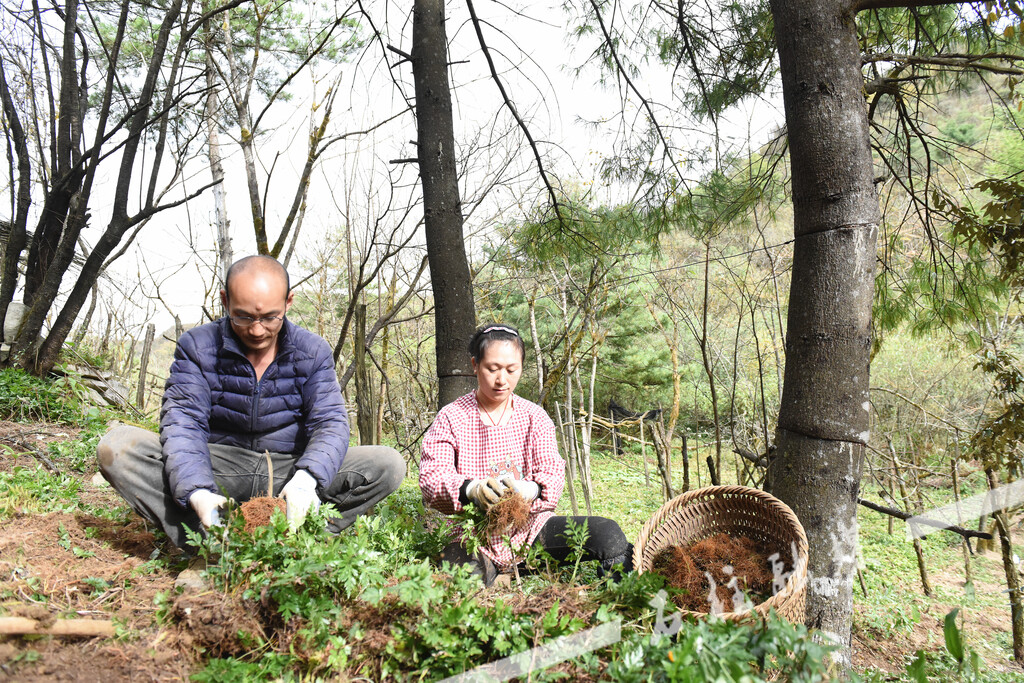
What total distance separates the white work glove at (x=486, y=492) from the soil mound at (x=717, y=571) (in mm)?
581

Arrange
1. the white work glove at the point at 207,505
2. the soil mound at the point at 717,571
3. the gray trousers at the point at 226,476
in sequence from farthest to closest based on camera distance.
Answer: the gray trousers at the point at 226,476, the white work glove at the point at 207,505, the soil mound at the point at 717,571

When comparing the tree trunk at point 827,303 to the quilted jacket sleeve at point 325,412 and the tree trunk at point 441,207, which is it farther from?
the quilted jacket sleeve at point 325,412

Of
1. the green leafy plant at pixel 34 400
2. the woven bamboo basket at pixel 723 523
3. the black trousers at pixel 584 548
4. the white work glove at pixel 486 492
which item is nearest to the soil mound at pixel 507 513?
the white work glove at pixel 486 492

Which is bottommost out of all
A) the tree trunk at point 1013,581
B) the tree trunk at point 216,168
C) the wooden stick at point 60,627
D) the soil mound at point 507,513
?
the tree trunk at point 1013,581

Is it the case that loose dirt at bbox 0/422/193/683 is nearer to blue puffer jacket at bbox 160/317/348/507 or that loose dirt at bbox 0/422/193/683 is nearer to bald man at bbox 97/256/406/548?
bald man at bbox 97/256/406/548

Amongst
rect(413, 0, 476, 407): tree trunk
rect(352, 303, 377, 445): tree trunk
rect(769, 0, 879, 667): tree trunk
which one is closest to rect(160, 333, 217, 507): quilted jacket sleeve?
rect(413, 0, 476, 407): tree trunk

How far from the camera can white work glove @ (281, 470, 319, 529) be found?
210cm

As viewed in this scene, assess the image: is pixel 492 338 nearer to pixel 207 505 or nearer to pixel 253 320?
pixel 253 320

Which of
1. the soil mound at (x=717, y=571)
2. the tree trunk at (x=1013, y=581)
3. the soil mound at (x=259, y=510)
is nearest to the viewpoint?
the soil mound at (x=717, y=571)

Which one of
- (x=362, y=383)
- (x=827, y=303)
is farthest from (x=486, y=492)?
(x=362, y=383)

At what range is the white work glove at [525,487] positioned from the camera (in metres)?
2.26

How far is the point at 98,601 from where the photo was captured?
74.9 inches

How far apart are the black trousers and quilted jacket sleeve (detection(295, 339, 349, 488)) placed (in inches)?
22.3

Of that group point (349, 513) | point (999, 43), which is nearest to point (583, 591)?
point (349, 513)
